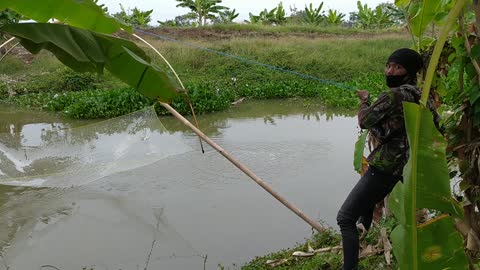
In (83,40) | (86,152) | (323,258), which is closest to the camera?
(83,40)

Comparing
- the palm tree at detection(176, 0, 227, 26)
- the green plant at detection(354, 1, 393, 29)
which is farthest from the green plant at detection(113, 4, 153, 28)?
the green plant at detection(354, 1, 393, 29)

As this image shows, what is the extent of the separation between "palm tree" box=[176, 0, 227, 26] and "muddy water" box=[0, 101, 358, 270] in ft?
48.7

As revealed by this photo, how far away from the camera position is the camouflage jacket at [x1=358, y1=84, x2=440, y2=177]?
2162mm

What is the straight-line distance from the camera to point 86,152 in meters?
4.87

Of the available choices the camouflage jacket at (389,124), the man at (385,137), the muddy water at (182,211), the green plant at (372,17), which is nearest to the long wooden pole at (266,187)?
the muddy water at (182,211)

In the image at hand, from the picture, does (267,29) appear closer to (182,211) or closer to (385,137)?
(182,211)

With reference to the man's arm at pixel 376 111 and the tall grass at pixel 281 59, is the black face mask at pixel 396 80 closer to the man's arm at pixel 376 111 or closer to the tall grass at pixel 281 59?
the man's arm at pixel 376 111

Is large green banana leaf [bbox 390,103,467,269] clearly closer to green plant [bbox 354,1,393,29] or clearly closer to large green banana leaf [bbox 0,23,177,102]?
large green banana leaf [bbox 0,23,177,102]

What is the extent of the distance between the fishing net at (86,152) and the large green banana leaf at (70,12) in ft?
8.84

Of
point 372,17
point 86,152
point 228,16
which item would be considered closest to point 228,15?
point 228,16

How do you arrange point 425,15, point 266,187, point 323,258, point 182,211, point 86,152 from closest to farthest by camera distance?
point 425,15 < point 323,258 < point 266,187 < point 182,211 < point 86,152

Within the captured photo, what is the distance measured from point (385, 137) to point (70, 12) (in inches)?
62.2

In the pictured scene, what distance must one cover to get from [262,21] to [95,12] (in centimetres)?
2227

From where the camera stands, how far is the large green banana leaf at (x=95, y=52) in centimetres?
193
